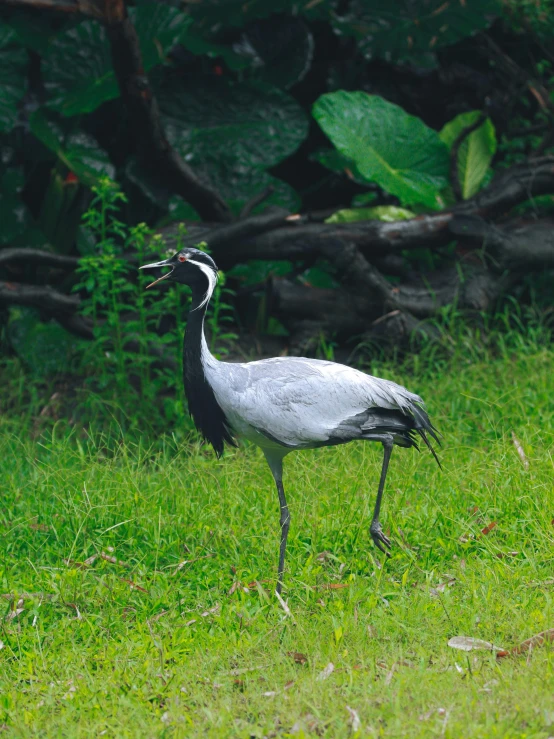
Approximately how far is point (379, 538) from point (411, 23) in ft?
16.3

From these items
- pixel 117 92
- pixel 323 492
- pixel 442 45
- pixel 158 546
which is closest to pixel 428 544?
pixel 323 492

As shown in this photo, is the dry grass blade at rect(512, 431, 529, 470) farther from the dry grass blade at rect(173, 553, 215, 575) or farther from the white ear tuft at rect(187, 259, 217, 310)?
the white ear tuft at rect(187, 259, 217, 310)

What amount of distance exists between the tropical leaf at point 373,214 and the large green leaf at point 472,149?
71 cm

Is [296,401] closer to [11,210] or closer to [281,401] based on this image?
[281,401]

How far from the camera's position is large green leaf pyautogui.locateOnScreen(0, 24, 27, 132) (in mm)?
7215

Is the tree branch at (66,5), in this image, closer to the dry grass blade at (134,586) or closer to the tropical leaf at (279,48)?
the tropical leaf at (279,48)

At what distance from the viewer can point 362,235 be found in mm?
6543

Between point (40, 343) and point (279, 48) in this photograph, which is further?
point (279, 48)

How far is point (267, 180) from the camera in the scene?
25.2ft

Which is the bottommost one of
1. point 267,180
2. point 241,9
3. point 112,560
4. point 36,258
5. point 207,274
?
point 112,560

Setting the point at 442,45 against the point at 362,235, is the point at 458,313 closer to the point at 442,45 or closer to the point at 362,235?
the point at 362,235

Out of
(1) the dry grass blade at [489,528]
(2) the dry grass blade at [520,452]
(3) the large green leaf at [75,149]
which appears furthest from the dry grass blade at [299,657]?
(3) the large green leaf at [75,149]

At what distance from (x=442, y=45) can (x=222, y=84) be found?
1860 mm

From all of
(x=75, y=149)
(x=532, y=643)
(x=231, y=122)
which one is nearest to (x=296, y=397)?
(x=532, y=643)
